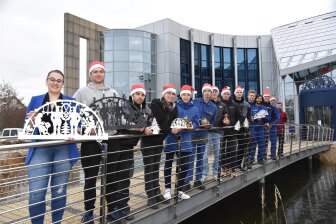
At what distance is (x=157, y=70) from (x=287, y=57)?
981 cm

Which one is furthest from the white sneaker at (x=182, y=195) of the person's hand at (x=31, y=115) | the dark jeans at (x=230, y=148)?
the person's hand at (x=31, y=115)

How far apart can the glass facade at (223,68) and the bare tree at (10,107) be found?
59.0 feet

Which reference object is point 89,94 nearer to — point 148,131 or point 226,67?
point 148,131

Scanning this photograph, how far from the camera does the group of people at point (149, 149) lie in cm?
326

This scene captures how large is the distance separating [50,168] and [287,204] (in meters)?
6.28

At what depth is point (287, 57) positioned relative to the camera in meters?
23.5

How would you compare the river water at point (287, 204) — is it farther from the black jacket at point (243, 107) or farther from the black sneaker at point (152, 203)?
the black sneaker at point (152, 203)

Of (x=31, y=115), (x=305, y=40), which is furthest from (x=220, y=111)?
(x=305, y=40)

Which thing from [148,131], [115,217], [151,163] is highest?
[148,131]

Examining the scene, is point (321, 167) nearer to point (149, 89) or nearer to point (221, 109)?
point (221, 109)

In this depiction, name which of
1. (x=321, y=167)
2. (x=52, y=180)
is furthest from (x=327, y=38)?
(x=52, y=180)

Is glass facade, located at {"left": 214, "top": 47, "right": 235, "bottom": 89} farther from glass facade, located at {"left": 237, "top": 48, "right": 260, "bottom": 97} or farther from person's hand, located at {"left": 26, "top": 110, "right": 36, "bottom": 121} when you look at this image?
person's hand, located at {"left": 26, "top": 110, "right": 36, "bottom": 121}

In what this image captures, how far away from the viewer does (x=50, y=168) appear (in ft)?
10.6

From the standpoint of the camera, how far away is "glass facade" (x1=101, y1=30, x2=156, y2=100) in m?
25.1
